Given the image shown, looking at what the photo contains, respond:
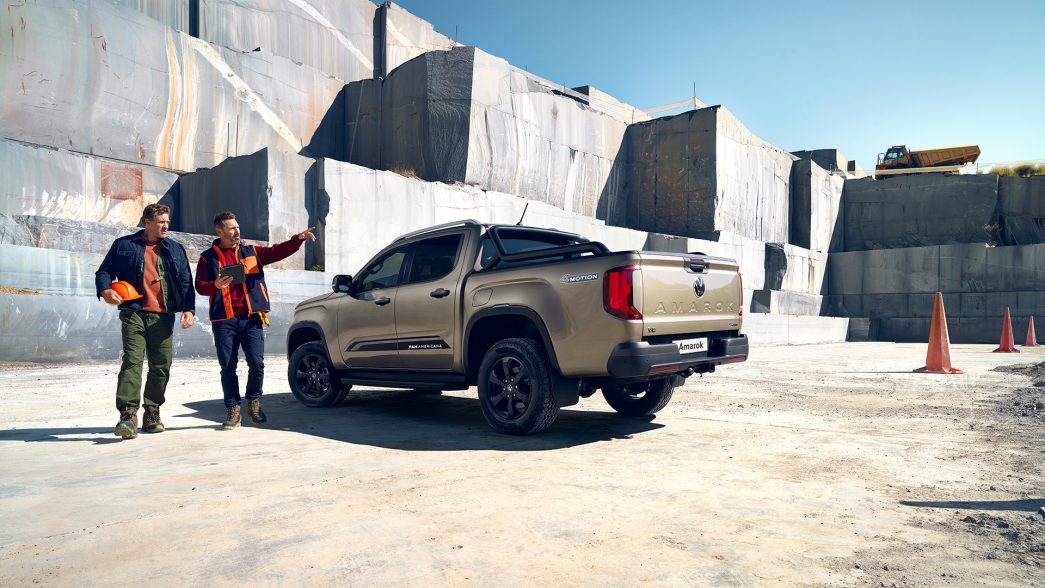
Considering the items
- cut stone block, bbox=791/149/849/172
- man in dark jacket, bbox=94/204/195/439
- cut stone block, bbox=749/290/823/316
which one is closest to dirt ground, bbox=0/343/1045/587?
man in dark jacket, bbox=94/204/195/439

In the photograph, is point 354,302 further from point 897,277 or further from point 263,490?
point 897,277

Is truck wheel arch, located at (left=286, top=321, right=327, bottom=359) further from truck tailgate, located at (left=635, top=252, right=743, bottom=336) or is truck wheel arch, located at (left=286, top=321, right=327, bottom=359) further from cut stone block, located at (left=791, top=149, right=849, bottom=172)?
cut stone block, located at (left=791, top=149, right=849, bottom=172)

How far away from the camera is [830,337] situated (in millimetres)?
24844

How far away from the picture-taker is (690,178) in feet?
86.6

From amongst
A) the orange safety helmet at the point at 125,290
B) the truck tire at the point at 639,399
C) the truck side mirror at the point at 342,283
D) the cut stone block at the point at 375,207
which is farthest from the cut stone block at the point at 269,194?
the truck tire at the point at 639,399

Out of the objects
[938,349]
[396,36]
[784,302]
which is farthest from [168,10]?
[784,302]

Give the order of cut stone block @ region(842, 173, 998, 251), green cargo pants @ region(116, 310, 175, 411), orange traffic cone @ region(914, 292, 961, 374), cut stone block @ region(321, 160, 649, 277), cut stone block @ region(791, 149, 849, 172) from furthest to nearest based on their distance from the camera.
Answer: cut stone block @ region(791, 149, 849, 172)
cut stone block @ region(842, 173, 998, 251)
cut stone block @ region(321, 160, 649, 277)
orange traffic cone @ region(914, 292, 961, 374)
green cargo pants @ region(116, 310, 175, 411)

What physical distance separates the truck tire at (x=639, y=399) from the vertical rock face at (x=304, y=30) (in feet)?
67.4

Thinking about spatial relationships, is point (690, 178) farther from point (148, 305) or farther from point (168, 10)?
point (148, 305)

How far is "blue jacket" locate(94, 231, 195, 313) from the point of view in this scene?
17.8 feet

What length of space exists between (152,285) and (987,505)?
5875mm

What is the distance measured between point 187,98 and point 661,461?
64.6 feet

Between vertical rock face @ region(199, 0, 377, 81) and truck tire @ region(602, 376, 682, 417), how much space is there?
67.4ft

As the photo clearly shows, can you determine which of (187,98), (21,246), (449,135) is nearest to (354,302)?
(21,246)
